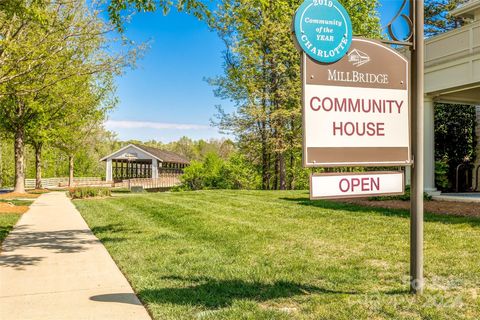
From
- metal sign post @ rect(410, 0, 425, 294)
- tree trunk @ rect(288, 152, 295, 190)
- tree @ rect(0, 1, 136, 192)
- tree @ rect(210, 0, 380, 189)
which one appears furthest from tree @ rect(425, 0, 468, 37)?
metal sign post @ rect(410, 0, 425, 294)

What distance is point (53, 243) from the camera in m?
8.24

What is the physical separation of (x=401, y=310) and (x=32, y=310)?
355 centimetres

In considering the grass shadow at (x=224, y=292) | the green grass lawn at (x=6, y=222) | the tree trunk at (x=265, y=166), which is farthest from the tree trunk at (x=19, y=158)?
the grass shadow at (x=224, y=292)

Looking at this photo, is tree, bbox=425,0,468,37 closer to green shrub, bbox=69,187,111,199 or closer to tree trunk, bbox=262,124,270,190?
tree trunk, bbox=262,124,270,190

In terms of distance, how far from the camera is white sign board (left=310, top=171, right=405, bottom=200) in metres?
3.82

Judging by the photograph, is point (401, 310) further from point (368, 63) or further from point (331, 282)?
point (368, 63)

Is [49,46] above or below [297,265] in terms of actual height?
above

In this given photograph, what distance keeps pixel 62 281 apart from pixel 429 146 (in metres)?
10.7

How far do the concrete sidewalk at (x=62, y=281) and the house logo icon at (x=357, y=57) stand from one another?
3.06m

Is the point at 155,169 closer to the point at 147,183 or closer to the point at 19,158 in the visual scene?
the point at 147,183

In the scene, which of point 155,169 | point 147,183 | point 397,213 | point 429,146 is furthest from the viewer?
point 155,169

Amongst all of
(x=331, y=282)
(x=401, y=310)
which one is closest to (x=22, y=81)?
(x=331, y=282)

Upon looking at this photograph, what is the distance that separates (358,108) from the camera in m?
3.94

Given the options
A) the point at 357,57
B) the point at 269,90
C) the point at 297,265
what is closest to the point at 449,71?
the point at 297,265
